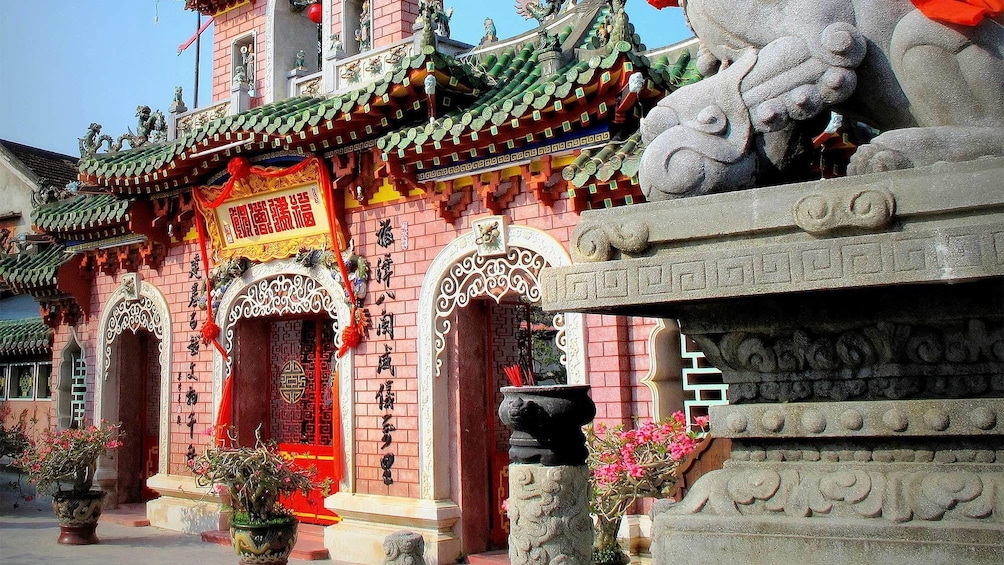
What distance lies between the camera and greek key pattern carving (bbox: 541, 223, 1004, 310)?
229cm

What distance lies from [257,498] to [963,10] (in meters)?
7.36

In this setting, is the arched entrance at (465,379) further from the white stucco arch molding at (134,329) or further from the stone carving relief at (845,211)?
the stone carving relief at (845,211)

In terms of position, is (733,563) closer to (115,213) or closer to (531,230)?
(531,230)

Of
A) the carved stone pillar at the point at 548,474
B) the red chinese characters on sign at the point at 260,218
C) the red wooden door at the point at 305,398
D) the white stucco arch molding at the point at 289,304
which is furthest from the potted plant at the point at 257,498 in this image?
the carved stone pillar at the point at 548,474

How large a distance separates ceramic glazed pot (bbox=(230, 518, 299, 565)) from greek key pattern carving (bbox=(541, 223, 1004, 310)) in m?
6.32

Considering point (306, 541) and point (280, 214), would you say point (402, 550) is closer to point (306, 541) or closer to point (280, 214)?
point (306, 541)

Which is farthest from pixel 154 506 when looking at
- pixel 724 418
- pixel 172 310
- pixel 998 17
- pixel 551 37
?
pixel 998 17

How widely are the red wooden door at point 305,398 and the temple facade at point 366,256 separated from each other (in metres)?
0.03

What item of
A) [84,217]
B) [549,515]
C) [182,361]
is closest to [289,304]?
[182,361]

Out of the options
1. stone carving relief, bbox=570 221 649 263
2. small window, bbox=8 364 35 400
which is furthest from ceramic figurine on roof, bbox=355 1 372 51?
small window, bbox=8 364 35 400

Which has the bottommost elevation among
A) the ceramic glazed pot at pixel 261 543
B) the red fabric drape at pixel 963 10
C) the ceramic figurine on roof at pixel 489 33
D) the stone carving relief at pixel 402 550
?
the ceramic glazed pot at pixel 261 543

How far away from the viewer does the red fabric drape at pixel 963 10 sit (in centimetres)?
266

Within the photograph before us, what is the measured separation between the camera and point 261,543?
8234 mm

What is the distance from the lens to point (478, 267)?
28.3ft
